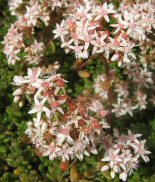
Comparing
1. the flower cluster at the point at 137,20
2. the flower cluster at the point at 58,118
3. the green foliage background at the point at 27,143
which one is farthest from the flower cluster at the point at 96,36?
the green foliage background at the point at 27,143

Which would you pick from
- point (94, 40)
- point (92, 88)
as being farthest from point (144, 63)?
point (94, 40)

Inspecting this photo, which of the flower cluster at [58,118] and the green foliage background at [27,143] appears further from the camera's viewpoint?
the green foliage background at [27,143]

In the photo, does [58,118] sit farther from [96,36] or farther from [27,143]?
[27,143]

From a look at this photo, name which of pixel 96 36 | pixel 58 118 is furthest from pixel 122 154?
pixel 96 36

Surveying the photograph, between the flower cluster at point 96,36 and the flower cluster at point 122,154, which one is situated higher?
the flower cluster at point 96,36

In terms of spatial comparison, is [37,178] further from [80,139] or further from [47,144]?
[80,139]

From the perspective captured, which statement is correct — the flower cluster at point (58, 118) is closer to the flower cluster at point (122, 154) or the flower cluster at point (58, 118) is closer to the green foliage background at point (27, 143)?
the flower cluster at point (122, 154)

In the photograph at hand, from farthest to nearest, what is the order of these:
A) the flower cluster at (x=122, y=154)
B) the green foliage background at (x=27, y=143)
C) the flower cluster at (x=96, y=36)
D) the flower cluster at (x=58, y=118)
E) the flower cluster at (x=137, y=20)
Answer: the green foliage background at (x=27, y=143) < the flower cluster at (x=122, y=154) < the flower cluster at (x=137, y=20) < the flower cluster at (x=96, y=36) < the flower cluster at (x=58, y=118)
